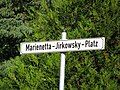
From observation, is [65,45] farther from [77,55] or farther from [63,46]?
[77,55]

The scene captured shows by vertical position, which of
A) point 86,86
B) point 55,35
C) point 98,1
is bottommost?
point 86,86

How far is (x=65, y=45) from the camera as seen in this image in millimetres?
4781

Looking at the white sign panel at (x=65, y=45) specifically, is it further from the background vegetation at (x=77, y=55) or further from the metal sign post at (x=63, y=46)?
the background vegetation at (x=77, y=55)

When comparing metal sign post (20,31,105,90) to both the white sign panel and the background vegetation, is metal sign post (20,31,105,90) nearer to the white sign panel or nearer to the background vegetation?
the white sign panel

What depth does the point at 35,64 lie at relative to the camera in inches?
257

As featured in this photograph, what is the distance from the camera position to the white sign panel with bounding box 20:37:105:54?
15.4 ft

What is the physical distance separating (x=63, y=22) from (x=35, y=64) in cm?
92

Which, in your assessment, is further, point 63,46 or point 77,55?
point 77,55

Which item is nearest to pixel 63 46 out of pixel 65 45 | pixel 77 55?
pixel 65 45

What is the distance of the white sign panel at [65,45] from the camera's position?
15.4 ft

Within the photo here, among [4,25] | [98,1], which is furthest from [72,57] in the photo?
[4,25]

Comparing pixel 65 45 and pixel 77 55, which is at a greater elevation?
pixel 65 45

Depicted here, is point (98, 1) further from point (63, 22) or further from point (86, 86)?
point (86, 86)

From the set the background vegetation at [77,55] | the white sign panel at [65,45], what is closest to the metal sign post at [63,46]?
the white sign panel at [65,45]
